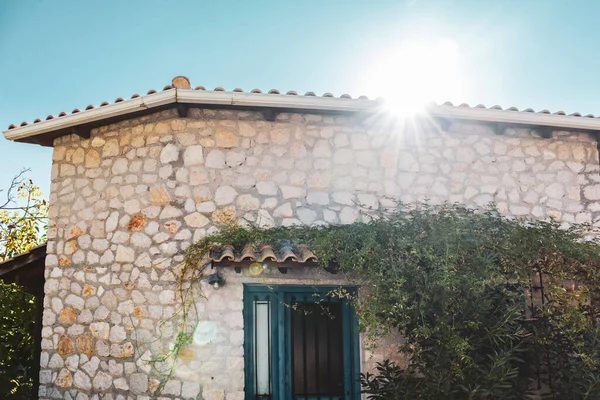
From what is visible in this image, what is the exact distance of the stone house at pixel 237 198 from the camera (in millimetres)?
6008

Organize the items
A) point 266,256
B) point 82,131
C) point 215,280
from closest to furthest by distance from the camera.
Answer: point 266,256 → point 215,280 → point 82,131

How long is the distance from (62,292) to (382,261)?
3.98 meters

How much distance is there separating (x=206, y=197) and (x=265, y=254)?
1.34 m

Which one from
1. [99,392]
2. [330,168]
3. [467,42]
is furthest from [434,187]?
[99,392]

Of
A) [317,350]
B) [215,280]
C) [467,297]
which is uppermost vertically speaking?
[215,280]

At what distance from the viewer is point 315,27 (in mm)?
6496

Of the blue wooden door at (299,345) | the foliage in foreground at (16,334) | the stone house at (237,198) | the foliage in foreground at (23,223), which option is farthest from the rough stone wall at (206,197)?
the foliage in foreground at (23,223)

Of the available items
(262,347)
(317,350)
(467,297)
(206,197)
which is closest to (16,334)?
(206,197)

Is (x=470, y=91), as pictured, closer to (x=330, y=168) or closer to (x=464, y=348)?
(x=330, y=168)

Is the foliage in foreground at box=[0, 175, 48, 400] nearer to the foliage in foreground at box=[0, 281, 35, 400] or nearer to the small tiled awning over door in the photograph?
the foliage in foreground at box=[0, 281, 35, 400]

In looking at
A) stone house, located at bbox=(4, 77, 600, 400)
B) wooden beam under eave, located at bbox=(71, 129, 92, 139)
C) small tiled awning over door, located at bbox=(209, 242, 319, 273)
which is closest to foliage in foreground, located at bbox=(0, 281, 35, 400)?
stone house, located at bbox=(4, 77, 600, 400)

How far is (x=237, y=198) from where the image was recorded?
20.9 ft

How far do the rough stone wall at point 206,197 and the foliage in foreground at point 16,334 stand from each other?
1.58 meters

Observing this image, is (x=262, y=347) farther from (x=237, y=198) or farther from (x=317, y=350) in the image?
(x=237, y=198)
